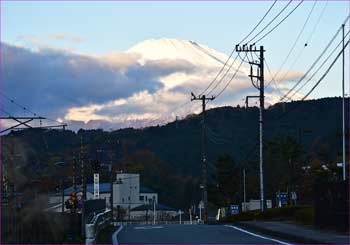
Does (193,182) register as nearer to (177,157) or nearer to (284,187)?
(177,157)

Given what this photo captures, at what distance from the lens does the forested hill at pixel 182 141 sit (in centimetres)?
3919

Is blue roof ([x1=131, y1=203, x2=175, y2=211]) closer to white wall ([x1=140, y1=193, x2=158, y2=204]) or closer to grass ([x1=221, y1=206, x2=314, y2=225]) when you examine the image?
white wall ([x1=140, y1=193, x2=158, y2=204])

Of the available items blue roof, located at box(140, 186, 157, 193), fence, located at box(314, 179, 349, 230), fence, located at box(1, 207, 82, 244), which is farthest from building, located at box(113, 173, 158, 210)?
fence, located at box(1, 207, 82, 244)

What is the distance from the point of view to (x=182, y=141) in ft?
326

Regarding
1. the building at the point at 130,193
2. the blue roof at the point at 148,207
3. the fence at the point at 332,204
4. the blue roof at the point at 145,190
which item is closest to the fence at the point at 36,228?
the fence at the point at 332,204

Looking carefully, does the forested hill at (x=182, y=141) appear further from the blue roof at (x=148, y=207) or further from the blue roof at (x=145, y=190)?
the blue roof at (x=148, y=207)

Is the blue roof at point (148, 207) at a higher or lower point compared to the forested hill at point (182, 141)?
lower

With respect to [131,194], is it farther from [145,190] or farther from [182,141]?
[182,141]

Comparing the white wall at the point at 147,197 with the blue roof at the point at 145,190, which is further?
the white wall at the point at 147,197

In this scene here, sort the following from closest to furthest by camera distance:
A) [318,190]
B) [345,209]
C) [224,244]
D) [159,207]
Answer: [224,244] < [345,209] < [318,190] < [159,207]

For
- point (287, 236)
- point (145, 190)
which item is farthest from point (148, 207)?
point (287, 236)

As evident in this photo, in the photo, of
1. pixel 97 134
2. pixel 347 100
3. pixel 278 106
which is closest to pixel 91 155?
pixel 97 134

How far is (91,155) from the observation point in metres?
64.3

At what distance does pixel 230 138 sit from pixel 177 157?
28.9m
